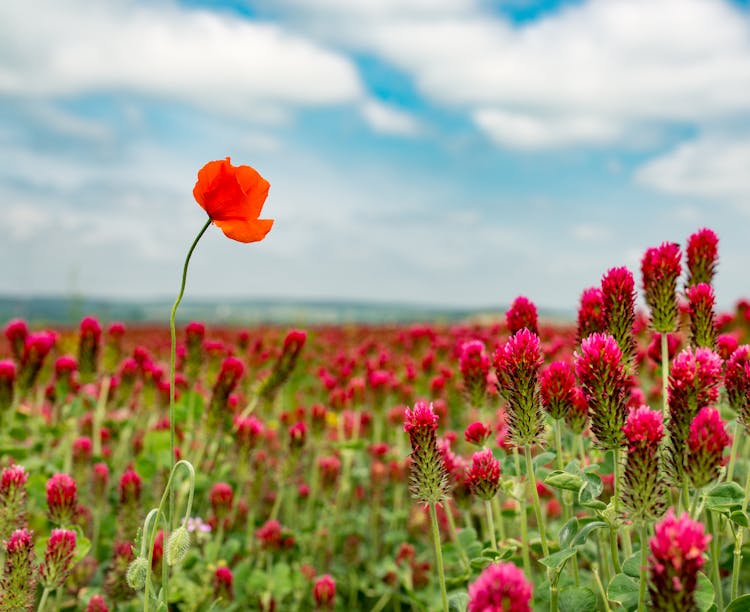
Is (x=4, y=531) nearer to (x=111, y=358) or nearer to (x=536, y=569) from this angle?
(x=111, y=358)

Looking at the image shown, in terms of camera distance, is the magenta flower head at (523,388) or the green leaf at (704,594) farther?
the magenta flower head at (523,388)

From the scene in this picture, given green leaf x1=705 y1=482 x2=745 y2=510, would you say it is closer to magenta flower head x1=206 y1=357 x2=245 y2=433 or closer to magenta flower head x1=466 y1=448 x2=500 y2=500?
magenta flower head x1=466 y1=448 x2=500 y2=500

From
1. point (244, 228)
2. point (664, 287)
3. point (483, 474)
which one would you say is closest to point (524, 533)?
point (483, 474)

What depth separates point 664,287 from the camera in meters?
2.31

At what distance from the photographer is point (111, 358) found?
485cm

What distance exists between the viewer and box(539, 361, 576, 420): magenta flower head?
2.10m

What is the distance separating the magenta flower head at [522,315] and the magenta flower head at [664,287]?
1.45 ft

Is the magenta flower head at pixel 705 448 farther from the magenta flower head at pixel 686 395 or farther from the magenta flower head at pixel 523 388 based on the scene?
the magenta flower head at pixel 523 388

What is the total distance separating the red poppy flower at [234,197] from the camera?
1.83 m

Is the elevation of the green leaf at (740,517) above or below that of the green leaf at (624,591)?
above

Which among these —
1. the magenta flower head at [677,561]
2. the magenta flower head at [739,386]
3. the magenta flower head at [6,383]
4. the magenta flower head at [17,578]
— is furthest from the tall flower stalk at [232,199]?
the magenta flower head at [6,383]

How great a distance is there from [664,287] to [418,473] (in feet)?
3.63

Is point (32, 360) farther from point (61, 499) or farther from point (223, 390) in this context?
point (61, 499)

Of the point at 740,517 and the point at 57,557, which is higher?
the point at 740,517
